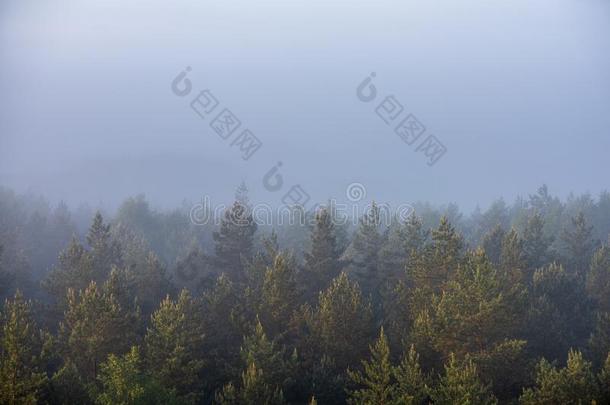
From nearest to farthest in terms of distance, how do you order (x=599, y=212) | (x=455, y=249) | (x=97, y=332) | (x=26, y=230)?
(x=97, y=332) → (x=455, y=249) → (x=26, y=230) → (x=599, y=212)

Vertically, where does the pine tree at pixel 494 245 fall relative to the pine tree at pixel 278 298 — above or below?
below

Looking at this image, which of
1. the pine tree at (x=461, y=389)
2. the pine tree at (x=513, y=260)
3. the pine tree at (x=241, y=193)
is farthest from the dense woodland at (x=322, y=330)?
the pine tree at (x=241, y=193)

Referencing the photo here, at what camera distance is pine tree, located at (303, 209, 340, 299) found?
4794cm

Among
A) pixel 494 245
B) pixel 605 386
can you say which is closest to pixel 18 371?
pixel 605 386

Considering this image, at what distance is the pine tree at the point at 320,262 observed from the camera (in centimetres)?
4794

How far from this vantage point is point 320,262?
157ft

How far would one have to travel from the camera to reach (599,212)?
98688 millimetres

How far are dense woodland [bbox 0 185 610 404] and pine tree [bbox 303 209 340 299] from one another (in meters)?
0.13

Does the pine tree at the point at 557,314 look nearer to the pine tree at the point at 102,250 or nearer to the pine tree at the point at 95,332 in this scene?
the pine tree at the point at 95,332

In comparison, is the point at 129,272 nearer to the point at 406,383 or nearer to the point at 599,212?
the point at 406,383

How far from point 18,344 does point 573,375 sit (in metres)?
31.5

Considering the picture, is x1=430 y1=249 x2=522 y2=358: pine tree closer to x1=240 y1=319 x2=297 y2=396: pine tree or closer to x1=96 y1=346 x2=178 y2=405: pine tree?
x1=240 y1=319 x2=297 y2=396: pine tree

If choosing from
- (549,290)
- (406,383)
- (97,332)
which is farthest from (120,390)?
(549,290)

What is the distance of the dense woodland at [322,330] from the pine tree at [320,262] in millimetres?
128
